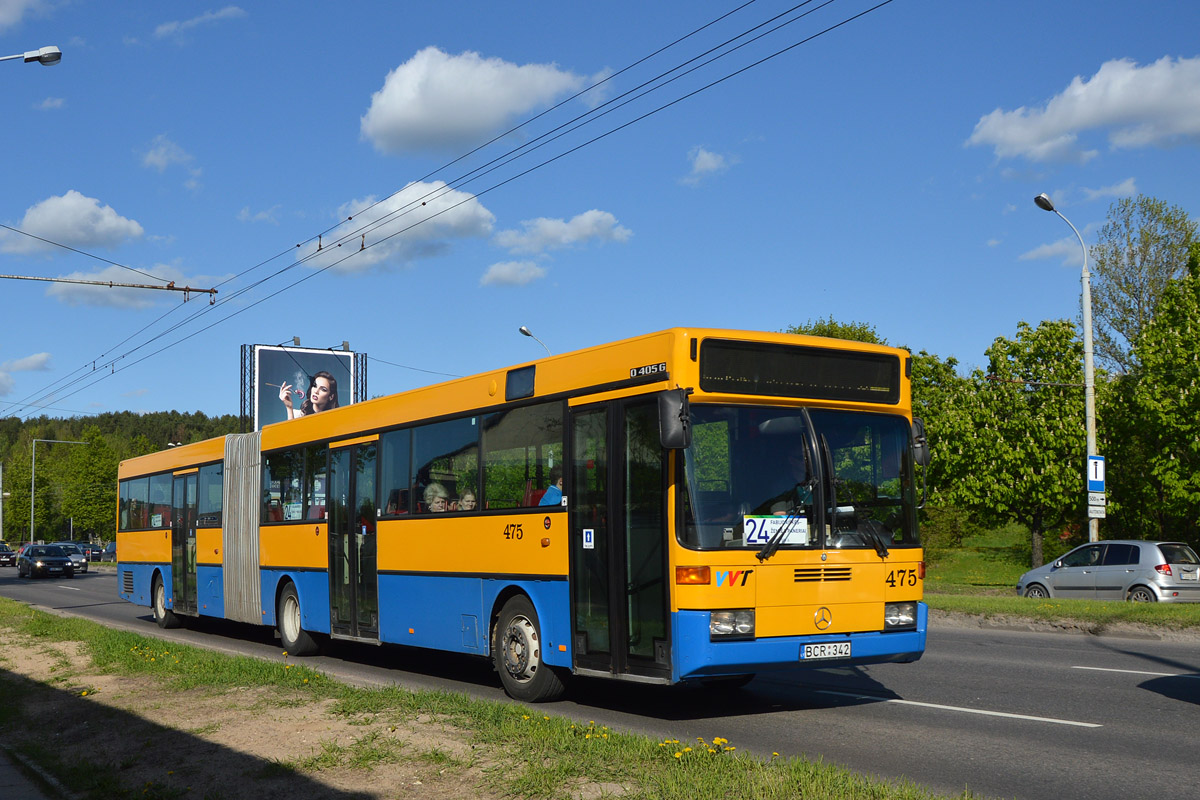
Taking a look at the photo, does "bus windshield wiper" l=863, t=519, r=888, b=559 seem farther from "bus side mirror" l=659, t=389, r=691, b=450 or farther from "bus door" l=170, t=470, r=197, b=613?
"bus door" l=170, t=470, r=197, b=613

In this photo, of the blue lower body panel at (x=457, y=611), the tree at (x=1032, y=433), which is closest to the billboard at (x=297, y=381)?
the tree at (x=1032, y=433)

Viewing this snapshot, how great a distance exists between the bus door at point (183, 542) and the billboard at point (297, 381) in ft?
110

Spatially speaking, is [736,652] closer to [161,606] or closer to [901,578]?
[901,578]

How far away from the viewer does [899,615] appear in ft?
32.1

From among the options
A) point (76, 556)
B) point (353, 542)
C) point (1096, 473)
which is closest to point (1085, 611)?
point (1096, 473)

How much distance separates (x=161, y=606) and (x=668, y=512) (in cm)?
1632

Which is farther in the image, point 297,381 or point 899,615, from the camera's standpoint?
point 297,381

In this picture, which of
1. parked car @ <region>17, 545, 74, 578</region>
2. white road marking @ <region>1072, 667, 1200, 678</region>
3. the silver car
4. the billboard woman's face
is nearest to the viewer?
white road marking @ <region>1072, 667, 1200, 678</region>

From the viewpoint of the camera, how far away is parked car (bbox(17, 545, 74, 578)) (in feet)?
170

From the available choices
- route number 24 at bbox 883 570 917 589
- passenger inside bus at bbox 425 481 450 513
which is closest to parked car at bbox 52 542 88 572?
passenger inside bus at bbox 425 481 450 513

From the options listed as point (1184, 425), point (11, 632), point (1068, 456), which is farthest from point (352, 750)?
point (1068, 456)

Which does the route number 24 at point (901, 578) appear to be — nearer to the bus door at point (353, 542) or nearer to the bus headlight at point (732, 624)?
the bus headlight at point (732, 624)

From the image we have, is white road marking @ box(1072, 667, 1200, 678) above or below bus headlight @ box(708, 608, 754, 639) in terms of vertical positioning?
below

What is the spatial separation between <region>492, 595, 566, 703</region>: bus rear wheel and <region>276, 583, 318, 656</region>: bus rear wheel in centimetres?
583
